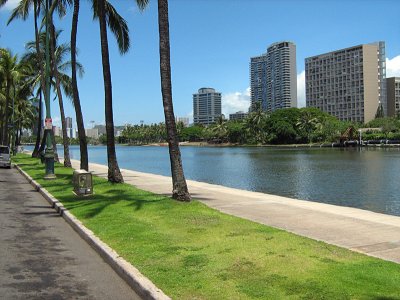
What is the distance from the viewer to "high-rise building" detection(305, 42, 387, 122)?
18125 centimetres

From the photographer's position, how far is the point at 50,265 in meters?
7.59

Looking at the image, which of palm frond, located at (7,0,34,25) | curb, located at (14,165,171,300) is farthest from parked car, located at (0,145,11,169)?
curb, located at (14,165,171,300)

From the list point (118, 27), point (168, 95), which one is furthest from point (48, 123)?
point (168, 95)

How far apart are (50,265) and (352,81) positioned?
190 meters

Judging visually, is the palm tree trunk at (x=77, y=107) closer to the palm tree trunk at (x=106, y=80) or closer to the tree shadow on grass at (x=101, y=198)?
the tree shadow on grass at (x=101, y=198)

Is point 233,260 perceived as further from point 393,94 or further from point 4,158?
point 393,94

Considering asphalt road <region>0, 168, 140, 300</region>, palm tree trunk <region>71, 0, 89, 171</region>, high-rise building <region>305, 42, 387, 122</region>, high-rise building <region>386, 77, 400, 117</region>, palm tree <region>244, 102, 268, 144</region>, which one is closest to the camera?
asphalt road <region>0, 168, 140, 300</region>

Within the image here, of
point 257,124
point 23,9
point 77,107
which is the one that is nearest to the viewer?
point 77,107

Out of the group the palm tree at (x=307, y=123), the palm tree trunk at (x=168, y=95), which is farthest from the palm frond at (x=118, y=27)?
the palm tree at (x=307, y=123)

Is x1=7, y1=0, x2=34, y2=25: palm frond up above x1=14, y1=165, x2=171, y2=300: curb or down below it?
above

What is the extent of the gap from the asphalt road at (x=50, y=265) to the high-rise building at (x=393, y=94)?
656 feet

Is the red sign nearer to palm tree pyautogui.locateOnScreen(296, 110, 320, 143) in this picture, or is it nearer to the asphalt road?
the asphalt road

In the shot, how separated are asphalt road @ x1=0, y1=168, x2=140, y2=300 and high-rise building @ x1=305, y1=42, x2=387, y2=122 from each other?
182m

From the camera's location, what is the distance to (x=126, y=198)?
14.5 metres
